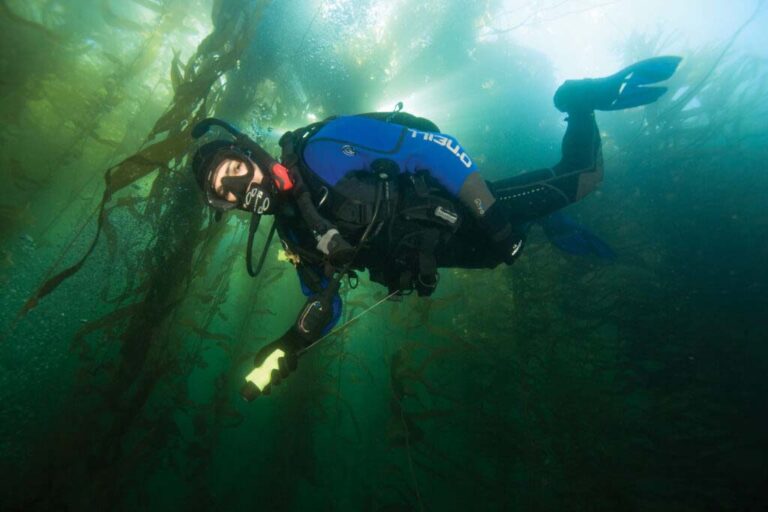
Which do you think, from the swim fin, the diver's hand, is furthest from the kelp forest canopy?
the swim fin

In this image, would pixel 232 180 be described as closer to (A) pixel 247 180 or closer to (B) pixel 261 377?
(A) pixel 247 180

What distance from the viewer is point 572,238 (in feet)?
11.0

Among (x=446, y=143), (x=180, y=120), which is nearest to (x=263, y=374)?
(x=446, y=143)

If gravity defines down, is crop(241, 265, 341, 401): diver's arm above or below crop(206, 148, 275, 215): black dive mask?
below

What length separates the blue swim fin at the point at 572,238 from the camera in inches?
129

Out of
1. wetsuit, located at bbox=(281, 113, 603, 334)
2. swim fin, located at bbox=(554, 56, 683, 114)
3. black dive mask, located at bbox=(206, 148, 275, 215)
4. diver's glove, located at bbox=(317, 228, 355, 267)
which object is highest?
swim fin, located at bbox=(554, 56, 683, 114)

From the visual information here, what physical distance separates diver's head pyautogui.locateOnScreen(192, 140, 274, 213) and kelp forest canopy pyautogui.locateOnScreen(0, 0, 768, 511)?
1.04m

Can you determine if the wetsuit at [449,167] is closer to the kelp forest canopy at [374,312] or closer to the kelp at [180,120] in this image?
the kelp forest canopy at [374,312]

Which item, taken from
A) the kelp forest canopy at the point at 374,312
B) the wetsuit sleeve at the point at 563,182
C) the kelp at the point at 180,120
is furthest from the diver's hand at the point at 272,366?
the wetsuit sleeve at the point at 563,182

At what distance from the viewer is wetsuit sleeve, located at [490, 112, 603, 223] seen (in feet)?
10.0

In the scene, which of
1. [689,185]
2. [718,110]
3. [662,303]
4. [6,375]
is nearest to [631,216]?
[689,185]

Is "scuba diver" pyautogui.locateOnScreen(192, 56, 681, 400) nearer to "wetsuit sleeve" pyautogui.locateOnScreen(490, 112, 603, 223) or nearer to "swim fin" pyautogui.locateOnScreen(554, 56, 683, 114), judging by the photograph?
"swim fin" pyautogui.locateOnScreen(554, 56, 683, 114)

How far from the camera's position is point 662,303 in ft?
11.2

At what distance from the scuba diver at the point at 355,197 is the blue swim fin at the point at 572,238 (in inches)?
35.4
